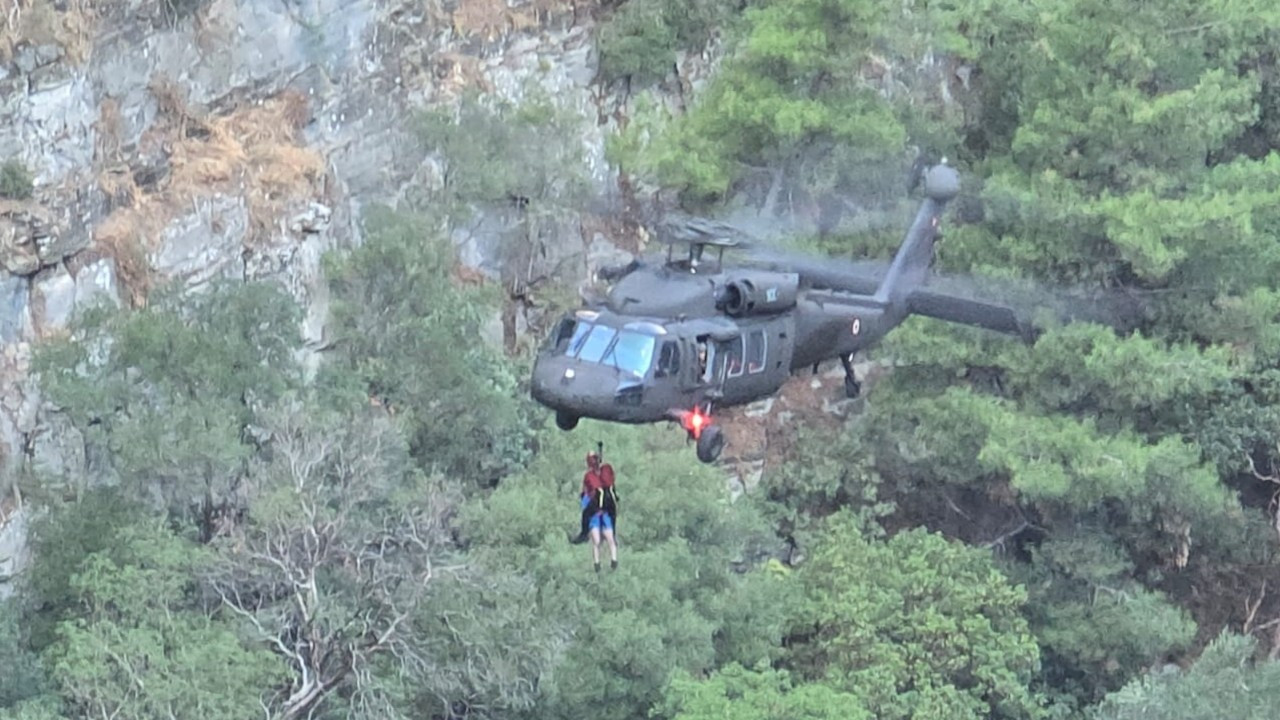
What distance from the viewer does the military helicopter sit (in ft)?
68.5

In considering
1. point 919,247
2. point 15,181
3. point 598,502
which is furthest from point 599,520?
point 15,181

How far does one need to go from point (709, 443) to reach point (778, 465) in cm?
1481

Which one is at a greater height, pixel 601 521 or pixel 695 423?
pixel 695 423

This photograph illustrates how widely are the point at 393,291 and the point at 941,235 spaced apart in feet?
25.9

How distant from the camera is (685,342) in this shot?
832 inches

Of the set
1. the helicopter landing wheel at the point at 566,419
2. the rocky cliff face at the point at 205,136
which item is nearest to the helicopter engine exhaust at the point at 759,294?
the helicopter landing wheel at the point at 566,419

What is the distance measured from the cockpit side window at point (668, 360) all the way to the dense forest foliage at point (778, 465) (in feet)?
25.6

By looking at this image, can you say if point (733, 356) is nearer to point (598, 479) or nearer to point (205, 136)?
point (598, 479)

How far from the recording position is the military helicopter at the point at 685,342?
20.9 m

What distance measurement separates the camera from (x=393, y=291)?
103ft

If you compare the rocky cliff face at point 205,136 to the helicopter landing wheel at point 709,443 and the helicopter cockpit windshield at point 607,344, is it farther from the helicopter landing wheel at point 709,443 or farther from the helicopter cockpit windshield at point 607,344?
the helicopter landing wheel at point 709,443

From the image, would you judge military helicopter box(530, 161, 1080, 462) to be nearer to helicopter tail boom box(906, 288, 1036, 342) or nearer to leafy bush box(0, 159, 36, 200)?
helicopter tail boom box(906, 288, 1036, 342)

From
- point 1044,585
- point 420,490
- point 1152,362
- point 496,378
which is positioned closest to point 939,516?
point 1044,585

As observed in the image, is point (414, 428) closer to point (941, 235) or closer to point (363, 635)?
point (363, 635)
